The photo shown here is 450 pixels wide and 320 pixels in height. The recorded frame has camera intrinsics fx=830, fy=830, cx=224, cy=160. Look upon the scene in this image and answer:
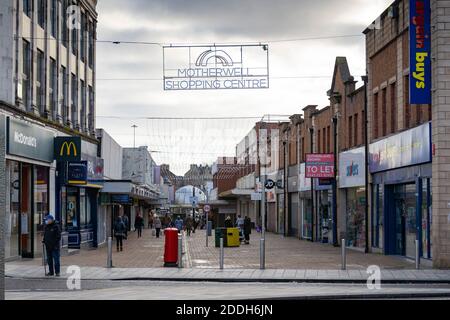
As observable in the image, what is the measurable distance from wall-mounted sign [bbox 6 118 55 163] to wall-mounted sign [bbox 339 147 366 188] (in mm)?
13426

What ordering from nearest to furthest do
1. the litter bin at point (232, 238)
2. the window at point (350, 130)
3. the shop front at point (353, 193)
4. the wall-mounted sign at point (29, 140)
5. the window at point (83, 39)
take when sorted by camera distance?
the wall-mounted sign at point (29, 140) → the shop front at point (353, 193) → the window at point (350, 130) → the litter bin at point (232, 238) → the window at point (83, 39)

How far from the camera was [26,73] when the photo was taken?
31.3 metres

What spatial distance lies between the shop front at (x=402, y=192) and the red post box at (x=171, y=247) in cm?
832

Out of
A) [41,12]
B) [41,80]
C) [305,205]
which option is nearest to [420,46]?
[41,80]

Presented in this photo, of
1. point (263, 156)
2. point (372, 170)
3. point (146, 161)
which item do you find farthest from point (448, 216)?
point (146, 161)

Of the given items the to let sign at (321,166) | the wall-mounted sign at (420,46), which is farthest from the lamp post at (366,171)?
the wall-mounted sign at (420,46)

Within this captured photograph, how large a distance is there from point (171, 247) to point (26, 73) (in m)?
9.97

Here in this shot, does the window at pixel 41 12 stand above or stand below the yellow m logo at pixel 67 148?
above

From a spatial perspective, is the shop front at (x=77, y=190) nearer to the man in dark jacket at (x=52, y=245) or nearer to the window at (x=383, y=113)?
the man in dark jacket at (x=52, y=245)

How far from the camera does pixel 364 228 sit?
3691cm

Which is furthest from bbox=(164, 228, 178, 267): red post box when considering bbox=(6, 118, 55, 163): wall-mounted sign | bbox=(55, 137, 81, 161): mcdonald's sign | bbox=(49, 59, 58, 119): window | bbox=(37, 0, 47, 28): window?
bbox=(37, 0, 47, 28): window

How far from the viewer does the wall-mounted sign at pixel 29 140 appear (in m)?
28.0

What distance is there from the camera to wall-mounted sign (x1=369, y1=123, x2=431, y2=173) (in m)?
27.2
